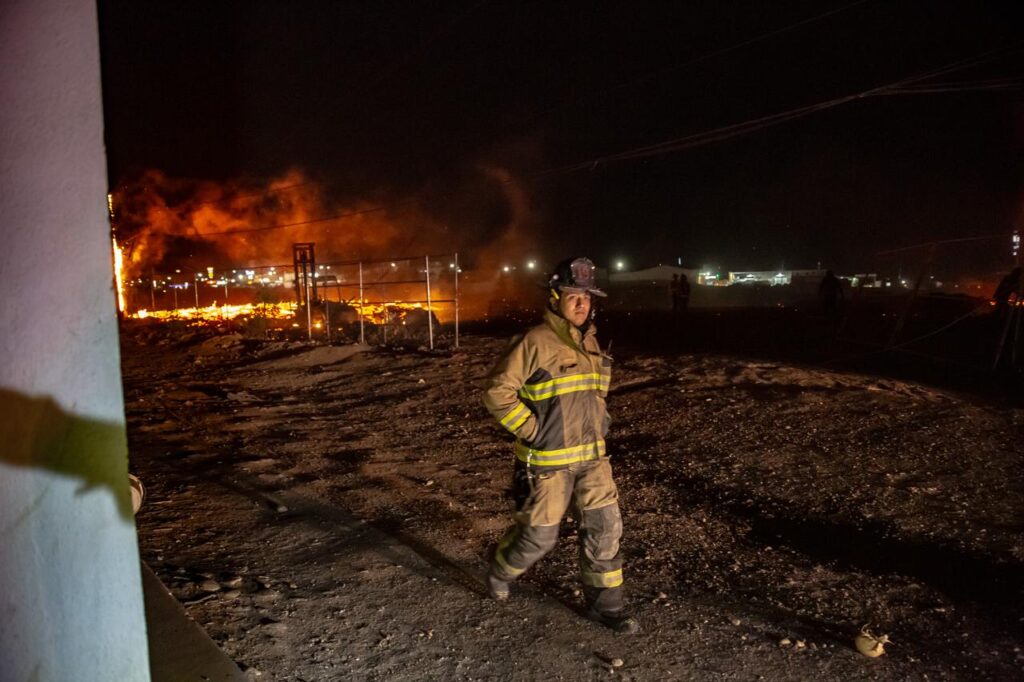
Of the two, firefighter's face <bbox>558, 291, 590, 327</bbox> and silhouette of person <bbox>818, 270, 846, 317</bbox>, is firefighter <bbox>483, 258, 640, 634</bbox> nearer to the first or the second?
firefighter's face <bbox>558, 291, 590, 327</bbox>

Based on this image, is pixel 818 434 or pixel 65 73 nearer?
pixel 65 73

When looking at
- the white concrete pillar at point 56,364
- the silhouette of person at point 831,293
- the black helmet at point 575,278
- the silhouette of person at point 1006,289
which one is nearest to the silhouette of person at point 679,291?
the silhouette of person at point 831,293

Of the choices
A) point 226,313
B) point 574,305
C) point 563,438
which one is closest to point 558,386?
point 563,438

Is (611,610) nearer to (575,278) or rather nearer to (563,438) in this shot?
(563,438)

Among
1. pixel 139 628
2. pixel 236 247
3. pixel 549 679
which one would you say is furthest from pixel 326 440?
pixel 236 247

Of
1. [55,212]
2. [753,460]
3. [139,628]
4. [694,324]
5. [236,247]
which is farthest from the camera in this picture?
[236,247]

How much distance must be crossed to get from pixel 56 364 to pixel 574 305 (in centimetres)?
231

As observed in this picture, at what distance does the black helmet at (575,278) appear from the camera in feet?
11.3

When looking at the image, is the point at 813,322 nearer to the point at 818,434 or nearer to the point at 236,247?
the point at 818,434

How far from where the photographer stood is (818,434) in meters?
6.79

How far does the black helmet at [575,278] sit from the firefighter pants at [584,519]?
885 millimetres

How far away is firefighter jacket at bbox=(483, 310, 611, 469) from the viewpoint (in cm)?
334

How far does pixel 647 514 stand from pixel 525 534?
6.59 feet

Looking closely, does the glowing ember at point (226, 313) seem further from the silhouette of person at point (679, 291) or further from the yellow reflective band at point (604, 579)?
the yellow reflective band at point (604, 579)
